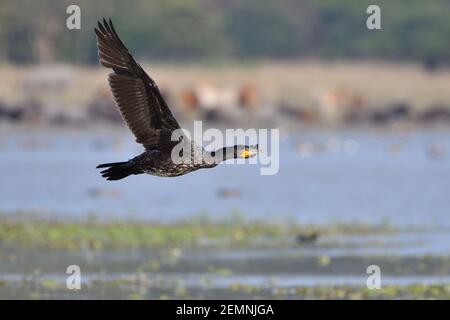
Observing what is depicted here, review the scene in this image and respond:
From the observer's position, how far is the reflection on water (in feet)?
70.6

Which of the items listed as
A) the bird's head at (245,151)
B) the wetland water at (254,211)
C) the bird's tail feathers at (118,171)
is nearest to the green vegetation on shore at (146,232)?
the wetland water at (254,211)

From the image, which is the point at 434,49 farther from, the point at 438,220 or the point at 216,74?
the point at 438,220

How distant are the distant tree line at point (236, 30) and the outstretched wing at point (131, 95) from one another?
4134cm

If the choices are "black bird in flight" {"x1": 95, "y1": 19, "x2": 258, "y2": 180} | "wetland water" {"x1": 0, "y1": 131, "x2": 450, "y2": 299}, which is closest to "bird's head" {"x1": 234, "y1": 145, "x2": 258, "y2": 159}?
"black bird in flight" {"x1": 95, "y1": 19, "x2": 258, "y2": 180}

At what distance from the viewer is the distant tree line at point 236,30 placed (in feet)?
183

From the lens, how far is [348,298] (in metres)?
13.3

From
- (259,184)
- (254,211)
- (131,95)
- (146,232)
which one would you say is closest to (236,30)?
(259,184)

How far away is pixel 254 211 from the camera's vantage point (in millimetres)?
21547

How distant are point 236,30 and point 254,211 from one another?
42.2 metres

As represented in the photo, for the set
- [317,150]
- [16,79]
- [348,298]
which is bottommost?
[348,298]

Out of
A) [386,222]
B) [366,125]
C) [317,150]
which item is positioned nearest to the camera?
[386,222]

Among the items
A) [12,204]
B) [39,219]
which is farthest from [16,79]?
[39,219]

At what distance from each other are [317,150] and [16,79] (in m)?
17.1

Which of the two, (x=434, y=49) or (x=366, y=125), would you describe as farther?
(x=434, y=49)
